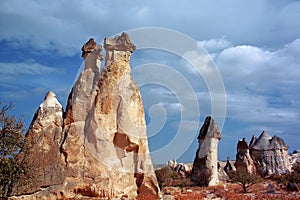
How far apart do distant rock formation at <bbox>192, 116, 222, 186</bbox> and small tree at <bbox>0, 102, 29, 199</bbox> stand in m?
18.5

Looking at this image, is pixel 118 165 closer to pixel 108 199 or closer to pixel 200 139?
pixel 108 199

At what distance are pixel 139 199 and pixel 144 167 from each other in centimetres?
155

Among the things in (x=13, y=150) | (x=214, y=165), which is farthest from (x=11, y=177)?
(x=214, y=165)

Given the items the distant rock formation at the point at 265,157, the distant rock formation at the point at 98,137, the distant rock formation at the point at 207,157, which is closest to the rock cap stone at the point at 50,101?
the distant rock formation at the point at 98,137

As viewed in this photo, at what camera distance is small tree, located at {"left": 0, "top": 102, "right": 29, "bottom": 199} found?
9.95 metres

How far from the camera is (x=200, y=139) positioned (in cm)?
2948

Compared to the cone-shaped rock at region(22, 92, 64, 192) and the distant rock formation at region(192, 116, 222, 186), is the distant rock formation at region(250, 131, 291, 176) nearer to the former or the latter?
the distant rock formation at region(192, 116, 222, 186)

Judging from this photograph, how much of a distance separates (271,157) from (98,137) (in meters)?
25.0

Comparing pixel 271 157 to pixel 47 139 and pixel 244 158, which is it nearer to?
pixel 244 158

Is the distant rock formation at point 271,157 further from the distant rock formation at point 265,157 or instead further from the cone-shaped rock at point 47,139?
the cone-shaped rock at point 47,139

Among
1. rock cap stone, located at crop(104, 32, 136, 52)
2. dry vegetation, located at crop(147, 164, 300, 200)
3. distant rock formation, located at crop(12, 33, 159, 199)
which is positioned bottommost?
dry vegetation, located at crop(147, 164, 300, 200)

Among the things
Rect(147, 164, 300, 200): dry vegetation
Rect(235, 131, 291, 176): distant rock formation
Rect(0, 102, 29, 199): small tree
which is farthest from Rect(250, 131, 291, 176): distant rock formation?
Rect(0, 102, 29, 199): small tree

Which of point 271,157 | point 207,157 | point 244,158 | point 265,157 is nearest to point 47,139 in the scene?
point 207,157

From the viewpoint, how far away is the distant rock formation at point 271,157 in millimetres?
33562
